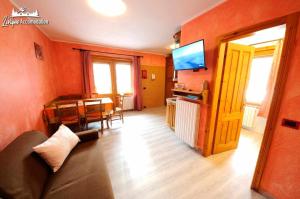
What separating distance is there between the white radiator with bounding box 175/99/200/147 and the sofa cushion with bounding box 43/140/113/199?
5.40 ft

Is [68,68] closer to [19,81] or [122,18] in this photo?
[19,81]

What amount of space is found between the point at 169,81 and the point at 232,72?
380 cm

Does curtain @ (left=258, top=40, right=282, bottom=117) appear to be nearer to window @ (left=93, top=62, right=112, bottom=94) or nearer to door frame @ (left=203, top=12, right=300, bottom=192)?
door frame @ (left=203, top=12, right=300, bottom=192)

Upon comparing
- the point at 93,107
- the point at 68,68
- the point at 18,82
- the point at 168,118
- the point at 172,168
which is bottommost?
the point at 172,168

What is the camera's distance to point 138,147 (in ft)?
8.07

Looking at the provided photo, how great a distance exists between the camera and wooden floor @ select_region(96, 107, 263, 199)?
1.50 meters

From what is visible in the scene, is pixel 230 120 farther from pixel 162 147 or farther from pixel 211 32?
pixel 211 32

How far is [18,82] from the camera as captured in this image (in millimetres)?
1716

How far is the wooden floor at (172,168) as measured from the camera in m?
1.50

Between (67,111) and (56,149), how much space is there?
1534 millimetres

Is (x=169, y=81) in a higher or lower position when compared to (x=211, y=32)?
lower

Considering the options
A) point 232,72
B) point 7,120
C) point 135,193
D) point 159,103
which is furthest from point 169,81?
point 7,120

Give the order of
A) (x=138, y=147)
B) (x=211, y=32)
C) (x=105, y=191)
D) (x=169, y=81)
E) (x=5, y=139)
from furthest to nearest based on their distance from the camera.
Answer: (x=169, y=81), (x=138, y=147), (x=211, y=32), (x=5, y=139), (x=105, y=191)

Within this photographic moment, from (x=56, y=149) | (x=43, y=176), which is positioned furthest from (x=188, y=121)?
(x=43, y=176)
